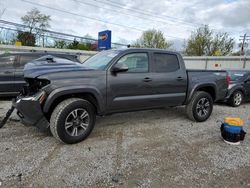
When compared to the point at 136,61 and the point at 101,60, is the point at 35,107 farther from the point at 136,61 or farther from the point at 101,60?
the point at 136,61

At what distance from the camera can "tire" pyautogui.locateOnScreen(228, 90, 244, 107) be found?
25.9 feet

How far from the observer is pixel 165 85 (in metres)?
4.93

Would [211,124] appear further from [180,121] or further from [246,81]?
[246,81]

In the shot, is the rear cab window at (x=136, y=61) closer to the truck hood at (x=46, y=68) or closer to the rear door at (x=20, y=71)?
the truck hood at (x=46, y=68)

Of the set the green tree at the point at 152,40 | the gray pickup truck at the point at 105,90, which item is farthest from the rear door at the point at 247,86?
the green tree at the point at 152,40

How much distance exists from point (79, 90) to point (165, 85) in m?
2.06

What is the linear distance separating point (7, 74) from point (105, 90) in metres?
4.67

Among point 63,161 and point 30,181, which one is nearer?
point 30,181

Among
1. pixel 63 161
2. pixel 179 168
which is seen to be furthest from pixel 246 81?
pixel 63 161

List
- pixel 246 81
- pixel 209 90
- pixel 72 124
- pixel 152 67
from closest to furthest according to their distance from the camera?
pixel 72 124, pixel 152 67, pixel 209 90, pixel 246 81

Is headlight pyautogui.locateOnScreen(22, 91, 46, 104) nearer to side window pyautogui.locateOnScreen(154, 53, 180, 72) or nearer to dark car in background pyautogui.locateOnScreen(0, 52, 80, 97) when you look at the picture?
side window pyautogui.locateOnScreen(154, 53, 180, 72)

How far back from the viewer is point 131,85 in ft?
14.5

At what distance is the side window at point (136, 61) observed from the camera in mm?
4509

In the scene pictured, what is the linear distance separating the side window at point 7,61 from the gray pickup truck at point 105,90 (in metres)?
3.75
